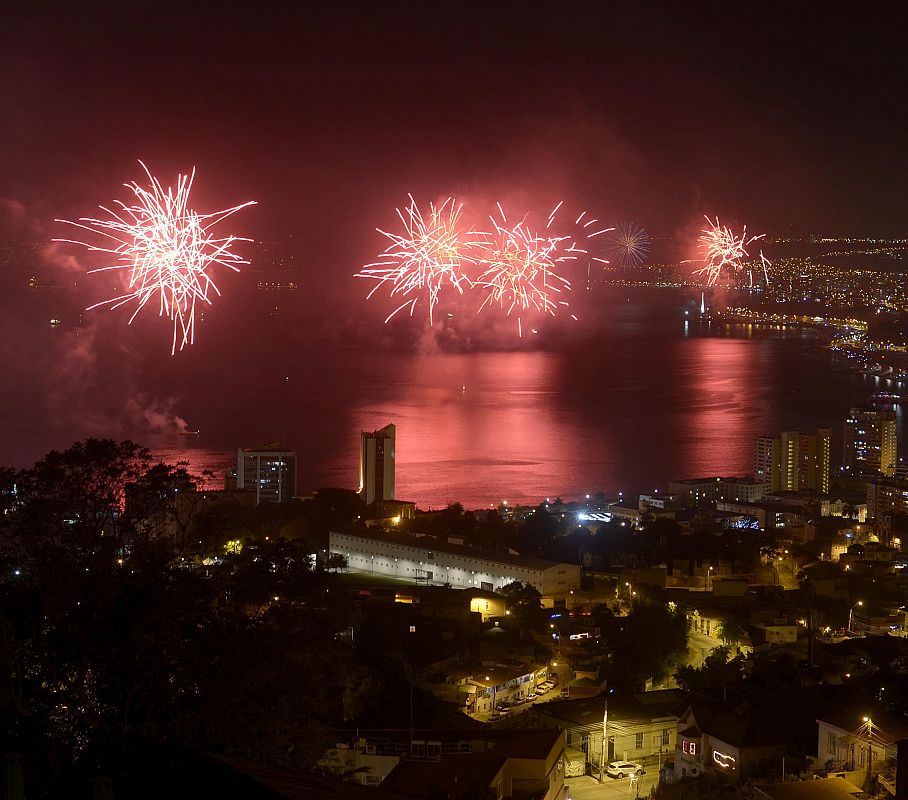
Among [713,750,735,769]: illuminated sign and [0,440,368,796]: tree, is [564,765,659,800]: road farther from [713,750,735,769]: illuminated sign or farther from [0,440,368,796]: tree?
[0,440,368,796]: tree

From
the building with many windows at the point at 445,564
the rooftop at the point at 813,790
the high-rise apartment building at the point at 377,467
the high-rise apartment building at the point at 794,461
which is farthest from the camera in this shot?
the high-rise apartment building at the point at 794,461

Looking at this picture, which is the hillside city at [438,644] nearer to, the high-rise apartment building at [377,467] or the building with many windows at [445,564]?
the building with many windows at [445,564]

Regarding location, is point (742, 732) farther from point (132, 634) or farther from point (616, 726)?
point (132, 634)

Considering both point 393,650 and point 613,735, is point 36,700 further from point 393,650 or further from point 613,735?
point 393,650

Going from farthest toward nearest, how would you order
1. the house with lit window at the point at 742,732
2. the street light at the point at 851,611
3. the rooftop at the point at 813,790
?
the street light at the point at 851,611 < the house with lit window at the point at 742,732 < the rooftop at the point at 813,790

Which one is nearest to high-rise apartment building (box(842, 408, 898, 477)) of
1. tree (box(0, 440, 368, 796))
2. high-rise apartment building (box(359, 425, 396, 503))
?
high-rise apartment building (box(359, 425, 396, 503))

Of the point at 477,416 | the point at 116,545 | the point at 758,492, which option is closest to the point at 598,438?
the point at 477,416

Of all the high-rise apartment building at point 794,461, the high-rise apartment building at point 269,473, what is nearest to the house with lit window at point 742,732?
the high-rise apartment building at point 269,473
